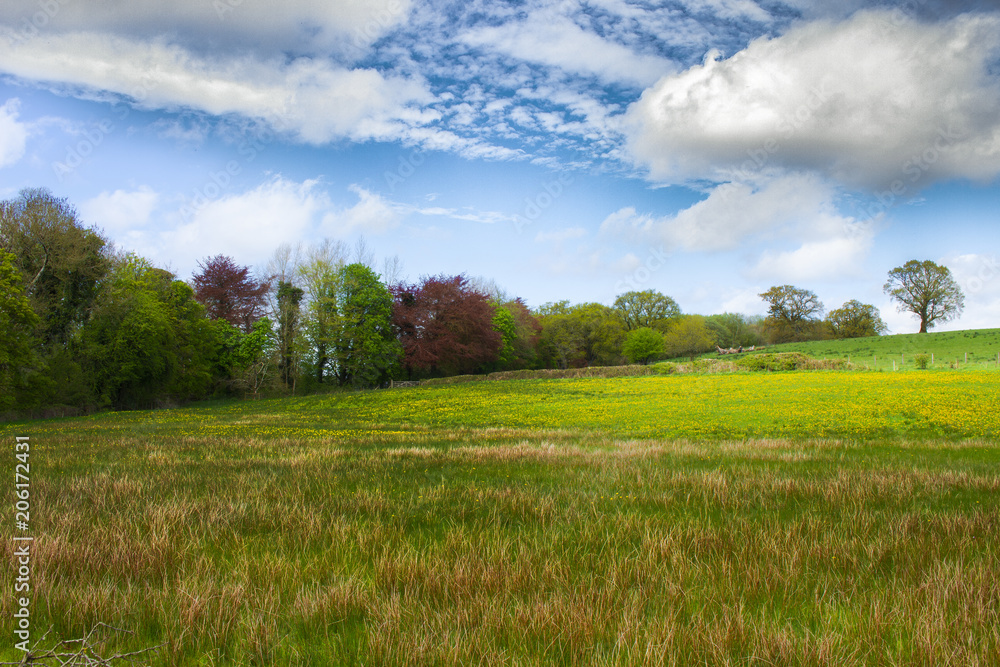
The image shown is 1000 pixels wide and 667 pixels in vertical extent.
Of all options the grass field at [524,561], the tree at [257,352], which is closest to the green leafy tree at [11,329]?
the grass field at [524,561]

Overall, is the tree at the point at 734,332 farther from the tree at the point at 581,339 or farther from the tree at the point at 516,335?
the tree at the point at 516,335

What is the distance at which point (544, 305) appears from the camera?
107750mm

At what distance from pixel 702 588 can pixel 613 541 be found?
3.83ft

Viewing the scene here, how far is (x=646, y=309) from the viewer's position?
368 ft

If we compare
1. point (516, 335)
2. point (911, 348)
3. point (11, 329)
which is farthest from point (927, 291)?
point (11, 329)

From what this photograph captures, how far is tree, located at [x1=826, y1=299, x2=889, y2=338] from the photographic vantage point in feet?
342

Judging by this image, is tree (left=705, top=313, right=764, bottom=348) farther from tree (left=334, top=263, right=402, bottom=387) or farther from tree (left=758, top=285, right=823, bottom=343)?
tree (left=334, top=263, right=402, bottom=387)

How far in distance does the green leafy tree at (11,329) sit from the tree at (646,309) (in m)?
98.1

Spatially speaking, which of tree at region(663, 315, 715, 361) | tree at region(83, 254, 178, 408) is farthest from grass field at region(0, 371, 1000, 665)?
tree at region(663, 315, 715, 361)

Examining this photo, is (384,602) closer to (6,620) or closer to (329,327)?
(6,620)

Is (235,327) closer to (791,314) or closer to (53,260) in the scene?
(53,260)

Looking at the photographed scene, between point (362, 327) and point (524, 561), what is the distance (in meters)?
53.0

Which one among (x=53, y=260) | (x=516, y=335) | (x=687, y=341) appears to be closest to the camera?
(x=53, y=260)

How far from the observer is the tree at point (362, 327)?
2156 inches
